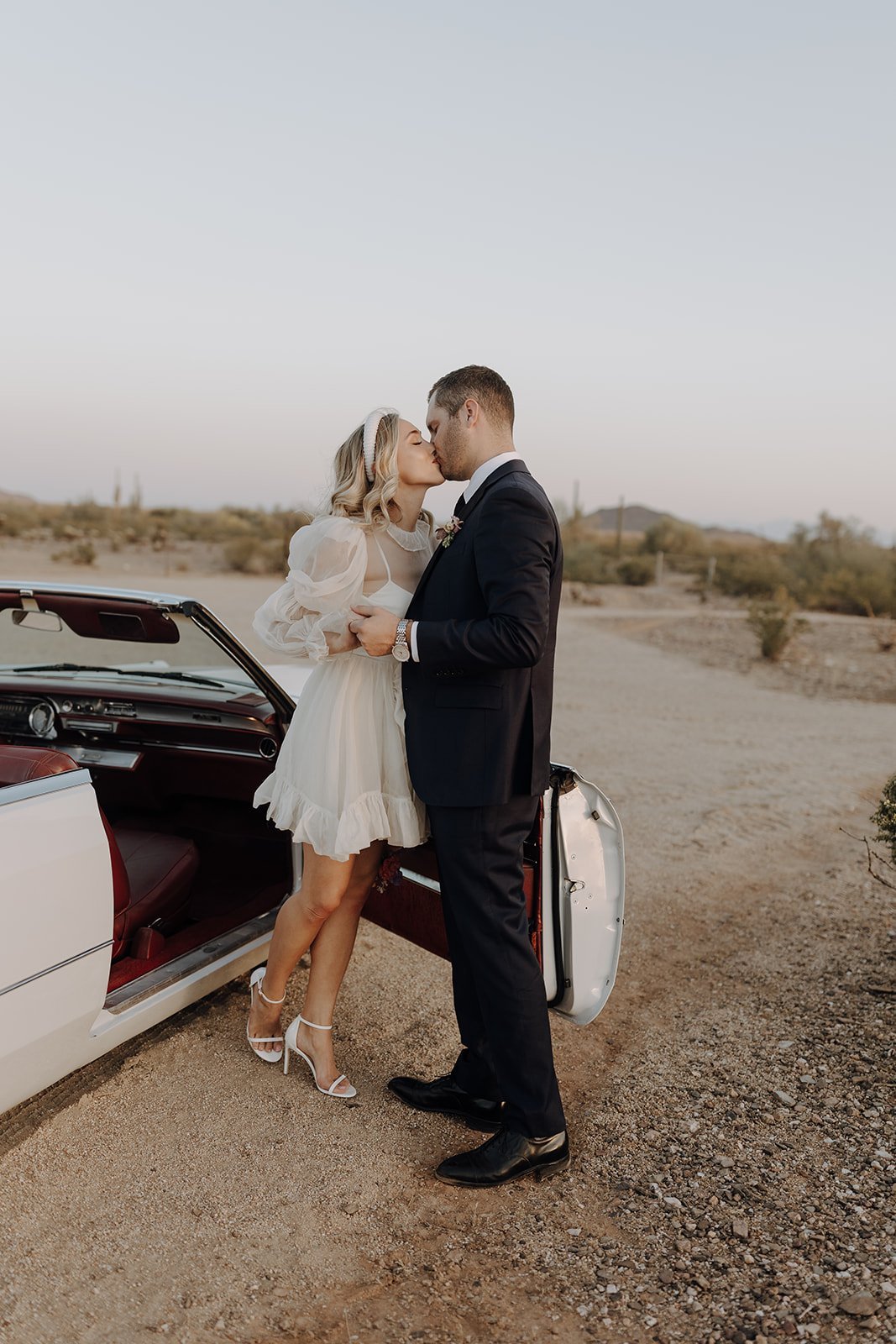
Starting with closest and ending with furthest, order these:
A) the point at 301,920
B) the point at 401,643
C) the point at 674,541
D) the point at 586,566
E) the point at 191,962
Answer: the point at 401,643 → the point at 301,920 → the point at 191,962 → the point at 586,566 → the point at 674,541

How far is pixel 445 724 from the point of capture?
2701 mm

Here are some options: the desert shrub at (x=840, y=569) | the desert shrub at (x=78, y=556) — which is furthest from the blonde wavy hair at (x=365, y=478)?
the desert shrub at (x=78, y=556)

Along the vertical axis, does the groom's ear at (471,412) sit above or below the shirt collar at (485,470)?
above

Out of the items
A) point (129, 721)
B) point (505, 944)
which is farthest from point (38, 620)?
point (505, 944)

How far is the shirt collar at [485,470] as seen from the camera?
2.74m

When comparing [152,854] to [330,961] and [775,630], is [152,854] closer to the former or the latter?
[330,961]

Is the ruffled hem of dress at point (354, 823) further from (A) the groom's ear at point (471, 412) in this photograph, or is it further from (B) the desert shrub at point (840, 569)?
(B) the desert shrub at point (840, 569)

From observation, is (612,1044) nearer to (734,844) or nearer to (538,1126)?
(538,1126)

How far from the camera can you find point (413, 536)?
9.58 ft

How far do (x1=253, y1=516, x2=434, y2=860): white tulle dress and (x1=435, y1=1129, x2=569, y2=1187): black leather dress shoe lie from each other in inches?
32.6

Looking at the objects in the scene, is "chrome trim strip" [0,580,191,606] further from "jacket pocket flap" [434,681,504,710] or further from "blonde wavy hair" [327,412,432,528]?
"jacket pocket flap" [434,681,504,710]

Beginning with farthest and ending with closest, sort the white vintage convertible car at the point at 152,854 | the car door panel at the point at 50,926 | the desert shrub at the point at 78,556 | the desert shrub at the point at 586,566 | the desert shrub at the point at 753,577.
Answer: the desert shrub at the point at 586,566 < the desert shrub at the point at 78,556 < the desert shrub at the point at 753,577 < the white vintage convertible car at the point at 152,854 < the car door panel at the point at 50,926

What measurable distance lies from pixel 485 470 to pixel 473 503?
0.09 meters

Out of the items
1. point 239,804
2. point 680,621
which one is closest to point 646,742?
point 239,804
